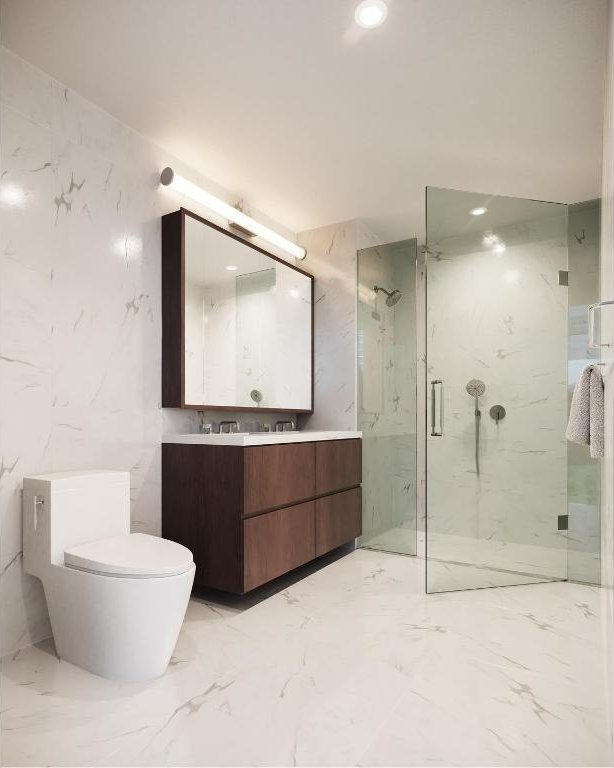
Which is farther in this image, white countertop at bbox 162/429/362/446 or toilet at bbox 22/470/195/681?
white countertop at bbox 162/429/362/446

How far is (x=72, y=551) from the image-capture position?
181 centimetres

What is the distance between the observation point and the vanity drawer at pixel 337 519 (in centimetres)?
295

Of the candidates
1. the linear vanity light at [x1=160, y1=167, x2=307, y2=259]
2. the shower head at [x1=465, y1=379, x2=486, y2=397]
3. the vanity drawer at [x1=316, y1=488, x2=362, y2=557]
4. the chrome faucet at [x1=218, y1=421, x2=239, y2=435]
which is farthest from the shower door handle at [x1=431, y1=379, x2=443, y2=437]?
the linear vanity light at [x1=160, y1=167, x2=307, y2=259]

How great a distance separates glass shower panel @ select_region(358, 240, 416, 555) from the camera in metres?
3.43

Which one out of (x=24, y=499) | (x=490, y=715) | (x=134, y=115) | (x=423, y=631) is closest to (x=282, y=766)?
(x=490, y=715)

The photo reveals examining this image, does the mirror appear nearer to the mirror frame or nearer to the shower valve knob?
the mirror frame

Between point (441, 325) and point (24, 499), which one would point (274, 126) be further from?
point (24, 499)

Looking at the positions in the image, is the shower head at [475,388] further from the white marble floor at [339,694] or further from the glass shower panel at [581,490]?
the white marble floor at [339,694]

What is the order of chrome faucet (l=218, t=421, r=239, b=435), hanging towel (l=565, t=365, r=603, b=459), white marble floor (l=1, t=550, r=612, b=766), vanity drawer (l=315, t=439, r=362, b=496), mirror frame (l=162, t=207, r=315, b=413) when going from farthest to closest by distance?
vanity drawer (l=315, t=439, r=362, b=496) < chrome faucet (l=218, t=421, r=239, b=435) < mirror frame (l=162, t=207, r=315, b=413) < hanging towel (l=565, t=365, r=603, b=459) < white marble floor (l=1, t=550, r=612, b=766)

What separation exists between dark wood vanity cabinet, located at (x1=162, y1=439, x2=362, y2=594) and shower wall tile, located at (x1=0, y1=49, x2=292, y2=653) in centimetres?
17

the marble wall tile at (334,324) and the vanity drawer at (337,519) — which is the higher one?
the marble wall tile at (334,324)

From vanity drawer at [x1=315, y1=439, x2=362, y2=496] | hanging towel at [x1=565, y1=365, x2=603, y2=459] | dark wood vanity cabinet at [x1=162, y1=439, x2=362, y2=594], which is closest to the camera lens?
hanging towel at [x1=565, y1=365, x2=603, y2=459]

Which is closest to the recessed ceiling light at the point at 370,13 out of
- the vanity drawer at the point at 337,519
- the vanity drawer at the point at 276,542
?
the vanity drawer at the point at 276,542

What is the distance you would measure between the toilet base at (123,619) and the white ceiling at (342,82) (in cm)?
200
